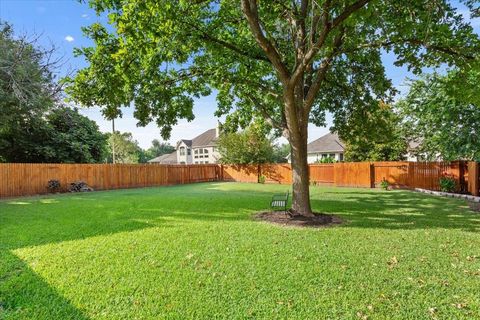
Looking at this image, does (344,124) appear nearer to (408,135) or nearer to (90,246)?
(408,135)

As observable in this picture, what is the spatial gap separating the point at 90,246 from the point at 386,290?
5.12 metres

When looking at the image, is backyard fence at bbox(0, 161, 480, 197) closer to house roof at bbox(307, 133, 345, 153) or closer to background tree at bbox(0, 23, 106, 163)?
background tree at bbox(0, 23, 106, 163)

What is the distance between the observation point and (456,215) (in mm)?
9273

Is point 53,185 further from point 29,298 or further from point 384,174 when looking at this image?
point 384,174

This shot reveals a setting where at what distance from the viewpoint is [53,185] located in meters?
18.0

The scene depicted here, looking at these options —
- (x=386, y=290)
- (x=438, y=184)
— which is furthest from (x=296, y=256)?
(x=438, y=184)

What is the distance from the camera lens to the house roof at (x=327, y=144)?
34656 mm

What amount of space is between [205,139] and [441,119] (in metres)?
39.3

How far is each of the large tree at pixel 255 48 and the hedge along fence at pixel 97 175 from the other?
10.8 metres

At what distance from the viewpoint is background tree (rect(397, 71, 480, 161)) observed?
1480cm

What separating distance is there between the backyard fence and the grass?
350 inches

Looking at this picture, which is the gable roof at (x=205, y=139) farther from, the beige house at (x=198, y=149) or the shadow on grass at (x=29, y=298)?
the shadow on grass at (x=29, y=298)

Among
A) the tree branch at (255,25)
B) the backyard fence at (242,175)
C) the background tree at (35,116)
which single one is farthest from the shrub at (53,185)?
the tree branch at (255,25)

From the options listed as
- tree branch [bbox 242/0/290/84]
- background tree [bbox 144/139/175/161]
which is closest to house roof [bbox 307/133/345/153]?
tree branch [bbox 242/0/290/84]
